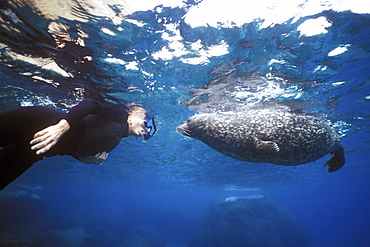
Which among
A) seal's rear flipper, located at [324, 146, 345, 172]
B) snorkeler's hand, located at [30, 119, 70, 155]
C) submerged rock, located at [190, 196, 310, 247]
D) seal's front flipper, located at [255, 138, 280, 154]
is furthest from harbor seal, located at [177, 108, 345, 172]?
submerged rock, located at [190, 196, 310, 247]

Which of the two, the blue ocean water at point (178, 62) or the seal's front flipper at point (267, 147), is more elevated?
the blue ocean water at point (178, 62)

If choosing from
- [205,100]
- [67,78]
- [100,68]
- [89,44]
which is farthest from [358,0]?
[67,78]

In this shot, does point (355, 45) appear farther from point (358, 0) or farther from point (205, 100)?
point (205, 100)

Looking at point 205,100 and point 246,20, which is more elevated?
point 246,20

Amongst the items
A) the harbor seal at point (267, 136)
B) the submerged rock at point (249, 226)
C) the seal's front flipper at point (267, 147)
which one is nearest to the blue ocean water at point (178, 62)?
the harbor seal at point (267, 136)

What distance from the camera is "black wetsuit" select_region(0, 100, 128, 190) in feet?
8.25

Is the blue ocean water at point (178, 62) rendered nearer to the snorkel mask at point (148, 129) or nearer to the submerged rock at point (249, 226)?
the snorkel mask at point (148, 129)

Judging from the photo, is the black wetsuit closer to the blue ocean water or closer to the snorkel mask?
the snorkel mask

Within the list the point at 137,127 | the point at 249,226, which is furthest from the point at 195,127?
the point at 249,226

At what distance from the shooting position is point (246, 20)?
4.60 meters

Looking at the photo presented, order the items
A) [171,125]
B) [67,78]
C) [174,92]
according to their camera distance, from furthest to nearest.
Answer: [171,125], [174,92], [67,78]

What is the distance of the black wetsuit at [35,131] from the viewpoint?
8.25 feet

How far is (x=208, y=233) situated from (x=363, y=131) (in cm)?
1840

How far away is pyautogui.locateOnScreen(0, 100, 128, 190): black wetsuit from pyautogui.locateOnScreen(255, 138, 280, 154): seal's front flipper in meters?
3.08
